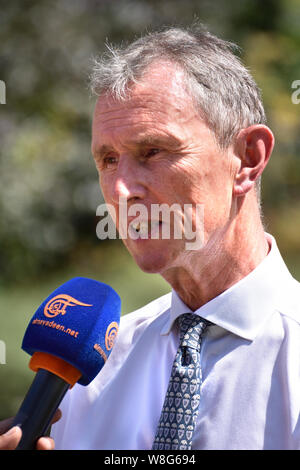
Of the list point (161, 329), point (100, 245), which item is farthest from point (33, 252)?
point (161, 329)

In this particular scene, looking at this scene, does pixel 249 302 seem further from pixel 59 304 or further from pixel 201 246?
pixel 59 304

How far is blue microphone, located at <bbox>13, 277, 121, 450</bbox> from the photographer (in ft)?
6.23

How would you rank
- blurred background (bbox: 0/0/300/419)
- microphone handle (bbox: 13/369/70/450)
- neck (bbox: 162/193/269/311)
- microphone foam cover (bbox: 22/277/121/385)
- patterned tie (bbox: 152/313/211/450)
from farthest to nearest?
blurred background (bbox: 0/0/300/419) → neck (bbox: 162/193/269/311) → patterned tie (bbox: 152/313/211/450) → microphone foam cover (bbox: 22/277/121/385) → microphone handle (bbox: 13/369/70/450)

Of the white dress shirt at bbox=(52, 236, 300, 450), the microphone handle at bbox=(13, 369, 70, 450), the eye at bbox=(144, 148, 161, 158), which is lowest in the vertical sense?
the microphone handle at bbox=(13, 369, 70, 450)

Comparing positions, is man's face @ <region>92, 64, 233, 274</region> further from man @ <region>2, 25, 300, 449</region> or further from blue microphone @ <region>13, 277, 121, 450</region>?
blue microphone @ <region>13, 277, 121, 450</region>

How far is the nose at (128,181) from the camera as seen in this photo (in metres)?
2.27

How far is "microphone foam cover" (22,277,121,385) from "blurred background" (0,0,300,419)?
19.8ft

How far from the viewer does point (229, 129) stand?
2.38 metres

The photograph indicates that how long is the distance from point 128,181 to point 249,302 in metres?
0.61

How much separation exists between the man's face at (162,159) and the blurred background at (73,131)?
19.5ft

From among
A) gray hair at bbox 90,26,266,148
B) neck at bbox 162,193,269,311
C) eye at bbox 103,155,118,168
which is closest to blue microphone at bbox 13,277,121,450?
neck at bbox 162,193,269,311

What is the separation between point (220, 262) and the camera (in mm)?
2416

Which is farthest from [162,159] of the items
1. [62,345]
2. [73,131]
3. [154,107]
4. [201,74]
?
[73,131]

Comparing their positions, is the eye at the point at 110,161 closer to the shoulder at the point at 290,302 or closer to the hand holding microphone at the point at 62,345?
the hand holding microphone at the point at 62,345
